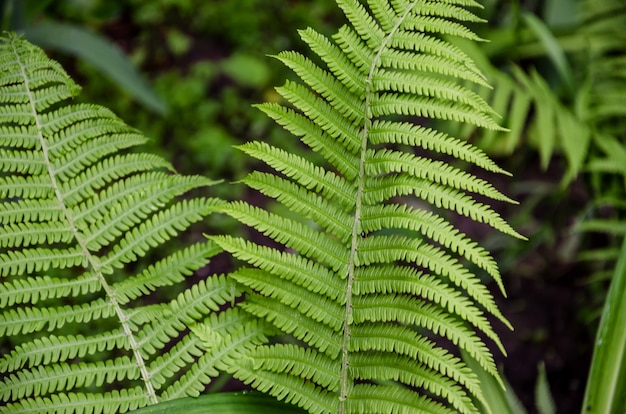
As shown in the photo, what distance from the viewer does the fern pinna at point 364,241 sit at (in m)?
0.91

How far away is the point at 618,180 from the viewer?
176cm

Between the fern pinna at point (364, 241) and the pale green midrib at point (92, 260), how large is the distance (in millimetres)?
143

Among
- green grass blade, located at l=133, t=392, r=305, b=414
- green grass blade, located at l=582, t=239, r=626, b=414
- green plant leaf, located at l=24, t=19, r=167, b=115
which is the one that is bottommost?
green grass blade, located at l=133, t=392, r=305, b=414

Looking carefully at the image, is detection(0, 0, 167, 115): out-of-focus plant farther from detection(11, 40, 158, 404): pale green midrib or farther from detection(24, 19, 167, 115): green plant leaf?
detection(11, 40, 158, 404): pale green midrib

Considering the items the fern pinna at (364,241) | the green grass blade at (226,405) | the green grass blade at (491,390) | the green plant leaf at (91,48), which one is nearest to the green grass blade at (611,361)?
the green grass blade at (491,390)

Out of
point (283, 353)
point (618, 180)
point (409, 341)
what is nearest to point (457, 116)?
point (409, 341)

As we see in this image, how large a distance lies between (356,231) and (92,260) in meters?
0.47

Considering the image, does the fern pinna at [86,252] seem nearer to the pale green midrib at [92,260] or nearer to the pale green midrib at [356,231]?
the pale green midrib at [92,260]

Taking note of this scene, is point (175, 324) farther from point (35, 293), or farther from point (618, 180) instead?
point (618, 180)

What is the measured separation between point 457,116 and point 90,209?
0.67 metres

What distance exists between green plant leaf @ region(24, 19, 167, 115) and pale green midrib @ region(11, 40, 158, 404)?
3.15 ft

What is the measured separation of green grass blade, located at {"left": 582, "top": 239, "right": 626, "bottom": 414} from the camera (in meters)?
1.07

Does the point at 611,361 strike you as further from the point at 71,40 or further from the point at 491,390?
the point at 71,40

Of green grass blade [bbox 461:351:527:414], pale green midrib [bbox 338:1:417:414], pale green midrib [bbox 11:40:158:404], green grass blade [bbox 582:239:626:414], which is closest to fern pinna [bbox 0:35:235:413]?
pale green midrib [bbox 11:40:158:404]
